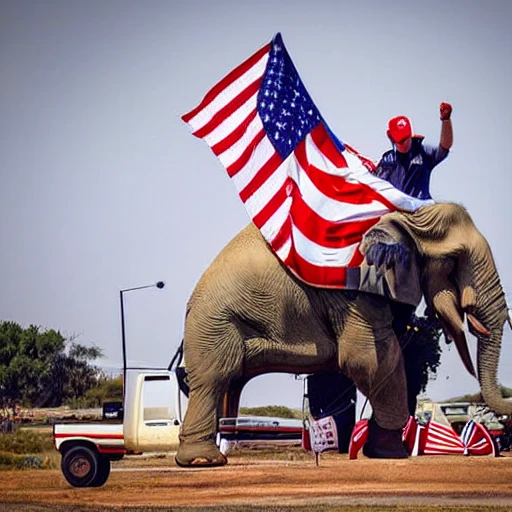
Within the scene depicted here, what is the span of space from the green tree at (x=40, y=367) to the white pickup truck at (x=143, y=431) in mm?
940

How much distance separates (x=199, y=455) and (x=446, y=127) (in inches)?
110

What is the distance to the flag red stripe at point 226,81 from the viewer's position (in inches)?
378

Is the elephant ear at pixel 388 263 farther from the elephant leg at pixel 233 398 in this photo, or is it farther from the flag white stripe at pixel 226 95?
the flag white stripe at pixel 226 95

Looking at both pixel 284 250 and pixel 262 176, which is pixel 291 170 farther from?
pixel 284 250

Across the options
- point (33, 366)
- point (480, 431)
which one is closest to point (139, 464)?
point (33, 366)

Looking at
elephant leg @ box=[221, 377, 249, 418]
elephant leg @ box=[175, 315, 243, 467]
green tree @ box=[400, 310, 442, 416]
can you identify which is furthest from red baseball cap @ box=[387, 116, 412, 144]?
elephant leg @ box=[221, 377, 249, 418]

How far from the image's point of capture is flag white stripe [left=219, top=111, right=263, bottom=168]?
960 cm

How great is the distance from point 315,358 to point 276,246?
2.66 feet

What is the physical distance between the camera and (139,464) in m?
10.6

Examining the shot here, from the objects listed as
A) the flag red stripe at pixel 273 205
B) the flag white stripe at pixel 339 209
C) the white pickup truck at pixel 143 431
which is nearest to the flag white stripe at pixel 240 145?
the flag red stripe at pixel 273 205

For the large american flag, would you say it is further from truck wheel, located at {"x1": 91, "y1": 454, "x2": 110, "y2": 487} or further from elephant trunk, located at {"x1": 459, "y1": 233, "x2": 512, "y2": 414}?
truck wheel, located at {"x1": 91, "y1": 454, "x2": 110, "y2": 487}

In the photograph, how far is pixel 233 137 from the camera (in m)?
9.65

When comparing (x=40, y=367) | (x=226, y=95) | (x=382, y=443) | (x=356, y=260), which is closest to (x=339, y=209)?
(x=356, y=260)

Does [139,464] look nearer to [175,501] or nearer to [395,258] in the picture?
[175,501]
